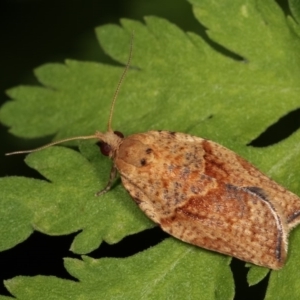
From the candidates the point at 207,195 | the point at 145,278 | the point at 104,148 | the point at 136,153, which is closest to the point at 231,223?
the point at 207,195

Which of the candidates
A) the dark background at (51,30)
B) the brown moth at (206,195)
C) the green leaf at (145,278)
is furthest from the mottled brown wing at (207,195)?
the dark background at (51,30)

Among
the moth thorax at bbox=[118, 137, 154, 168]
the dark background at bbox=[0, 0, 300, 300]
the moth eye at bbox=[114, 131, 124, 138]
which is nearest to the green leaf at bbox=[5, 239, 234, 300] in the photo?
the moth thorax at bbox=[118, 137, 154, 168]

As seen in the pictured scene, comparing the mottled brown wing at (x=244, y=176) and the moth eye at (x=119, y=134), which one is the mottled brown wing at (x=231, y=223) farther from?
the moth eye at (x=119, y=134)

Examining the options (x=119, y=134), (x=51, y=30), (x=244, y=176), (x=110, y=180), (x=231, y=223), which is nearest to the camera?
(x=231, y=223)

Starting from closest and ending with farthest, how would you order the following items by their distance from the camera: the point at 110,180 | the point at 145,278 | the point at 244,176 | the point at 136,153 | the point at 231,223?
the point at 145,278 → the point at 231,223 → the point at 244,176 → the point at 110,180 → the point at 136,153

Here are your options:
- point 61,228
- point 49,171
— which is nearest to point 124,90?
point 49,171

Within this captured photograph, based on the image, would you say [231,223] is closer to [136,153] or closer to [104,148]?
[136,153]

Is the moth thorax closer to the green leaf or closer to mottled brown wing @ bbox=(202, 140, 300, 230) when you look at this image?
mottled brown wing @ bbox=(202, 140, 300, 230)
